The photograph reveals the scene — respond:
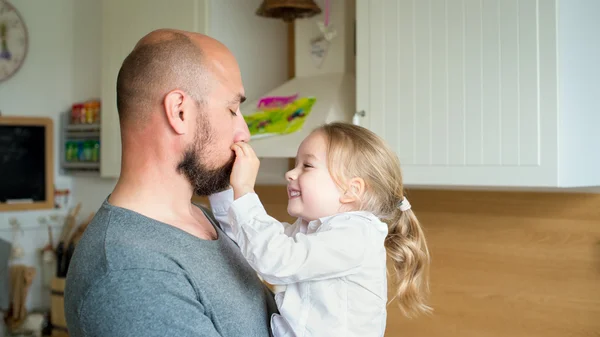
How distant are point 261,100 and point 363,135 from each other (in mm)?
1094

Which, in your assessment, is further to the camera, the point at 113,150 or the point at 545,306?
the point at 113,150

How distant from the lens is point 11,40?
3.18 meters

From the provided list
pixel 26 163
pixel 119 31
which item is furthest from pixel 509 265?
pixel 26 163

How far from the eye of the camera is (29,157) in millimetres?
3277

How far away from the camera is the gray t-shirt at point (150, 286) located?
92 centimetres

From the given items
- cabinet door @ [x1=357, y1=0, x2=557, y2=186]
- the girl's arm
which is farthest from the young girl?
cabinet door @ [x1=357, y1=0, x2=557, y2=186]

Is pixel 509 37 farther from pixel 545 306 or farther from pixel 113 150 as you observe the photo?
pixel 113 150

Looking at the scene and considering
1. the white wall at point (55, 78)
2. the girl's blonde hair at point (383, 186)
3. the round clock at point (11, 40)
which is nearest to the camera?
the girl's blonde hair at point (383, 186)

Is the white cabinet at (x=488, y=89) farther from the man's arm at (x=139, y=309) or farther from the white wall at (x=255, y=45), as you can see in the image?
the man's arm at (x=139, y=309)

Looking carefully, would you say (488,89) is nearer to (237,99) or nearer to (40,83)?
(237,99)

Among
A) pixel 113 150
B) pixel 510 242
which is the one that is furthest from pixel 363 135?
pixel 113 150

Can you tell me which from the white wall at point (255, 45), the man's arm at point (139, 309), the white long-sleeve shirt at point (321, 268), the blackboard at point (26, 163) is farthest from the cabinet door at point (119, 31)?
the man's arm at point (139, 309)

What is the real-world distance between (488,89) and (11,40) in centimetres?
246

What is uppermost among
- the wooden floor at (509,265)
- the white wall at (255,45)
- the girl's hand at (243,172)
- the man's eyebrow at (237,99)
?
the white wall at (255,45)
